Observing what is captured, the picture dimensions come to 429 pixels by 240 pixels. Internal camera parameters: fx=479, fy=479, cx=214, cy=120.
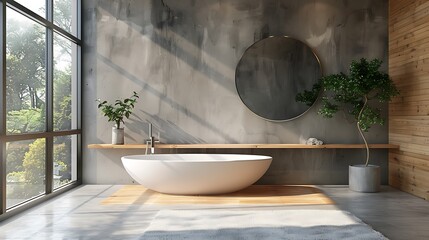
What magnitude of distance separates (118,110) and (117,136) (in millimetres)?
322

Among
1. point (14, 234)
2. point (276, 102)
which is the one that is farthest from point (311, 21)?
point (14, 234)

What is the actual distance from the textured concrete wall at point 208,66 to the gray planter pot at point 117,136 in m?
0.22

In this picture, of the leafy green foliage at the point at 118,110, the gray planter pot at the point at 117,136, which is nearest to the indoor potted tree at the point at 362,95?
the leafy green foliage at the point at 118,110

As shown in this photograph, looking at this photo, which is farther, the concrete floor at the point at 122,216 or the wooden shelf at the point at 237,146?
the wooden shelf at the point at 237,146

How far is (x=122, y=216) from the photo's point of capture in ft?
13.8

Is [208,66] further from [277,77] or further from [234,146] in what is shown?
[234,146]

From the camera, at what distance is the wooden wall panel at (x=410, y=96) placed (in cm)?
506

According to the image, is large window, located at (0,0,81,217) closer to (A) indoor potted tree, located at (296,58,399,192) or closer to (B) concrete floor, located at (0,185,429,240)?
(B) concrete floor, located at (0,185,429,240)

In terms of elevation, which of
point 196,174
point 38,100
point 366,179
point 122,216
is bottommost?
point 122,216

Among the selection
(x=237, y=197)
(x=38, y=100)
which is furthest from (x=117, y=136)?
(x=237, y=197)

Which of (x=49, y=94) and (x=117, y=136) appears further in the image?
(x=117, y=136)

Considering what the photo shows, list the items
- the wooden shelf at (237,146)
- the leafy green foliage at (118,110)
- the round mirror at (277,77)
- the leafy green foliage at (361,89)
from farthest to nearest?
the round mirror at (277,77)
the leafy green foliage at (118,110)
the wooden shelf at (237,146)
the leafy green foliage at (361,89)

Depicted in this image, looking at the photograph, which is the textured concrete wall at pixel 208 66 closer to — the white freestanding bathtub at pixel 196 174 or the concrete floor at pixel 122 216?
the concrete floor at pixel 122 216

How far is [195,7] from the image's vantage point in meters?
6.11
